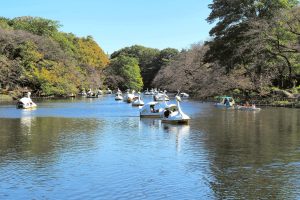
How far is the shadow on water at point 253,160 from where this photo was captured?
16.4 m

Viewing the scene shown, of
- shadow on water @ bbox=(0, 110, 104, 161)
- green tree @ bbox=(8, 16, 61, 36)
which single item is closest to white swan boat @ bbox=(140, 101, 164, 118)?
shadow on water @ bbox=(0, 110, 104, 161)

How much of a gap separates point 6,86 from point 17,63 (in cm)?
509

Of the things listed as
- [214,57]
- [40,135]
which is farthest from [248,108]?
[40,135]

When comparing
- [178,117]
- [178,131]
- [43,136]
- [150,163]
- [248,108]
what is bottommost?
[150,163]

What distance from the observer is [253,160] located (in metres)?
21.9

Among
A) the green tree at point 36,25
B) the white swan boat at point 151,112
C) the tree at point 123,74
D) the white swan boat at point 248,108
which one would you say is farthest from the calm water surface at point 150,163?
the tree at point 123,74

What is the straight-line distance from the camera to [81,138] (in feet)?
99.7

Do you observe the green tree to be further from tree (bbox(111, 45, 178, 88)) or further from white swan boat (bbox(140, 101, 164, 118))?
white swan boat (bbox(140, 101, 164, 118))

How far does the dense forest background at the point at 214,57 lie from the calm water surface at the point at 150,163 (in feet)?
105

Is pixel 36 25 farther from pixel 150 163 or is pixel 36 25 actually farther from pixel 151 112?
pixel 150 163

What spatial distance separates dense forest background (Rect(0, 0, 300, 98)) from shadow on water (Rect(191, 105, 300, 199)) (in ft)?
98.3

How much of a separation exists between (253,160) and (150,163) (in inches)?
192

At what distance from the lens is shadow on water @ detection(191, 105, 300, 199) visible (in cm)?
1642

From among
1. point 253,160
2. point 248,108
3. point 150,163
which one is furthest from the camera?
point 248,108
